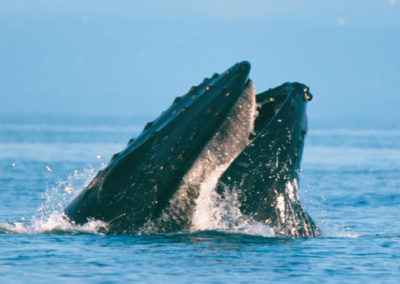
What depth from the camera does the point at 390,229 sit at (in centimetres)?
1348

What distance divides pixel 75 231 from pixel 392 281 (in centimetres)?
344

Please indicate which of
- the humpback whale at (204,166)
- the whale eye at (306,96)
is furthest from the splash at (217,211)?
the whale eye at (306,96)

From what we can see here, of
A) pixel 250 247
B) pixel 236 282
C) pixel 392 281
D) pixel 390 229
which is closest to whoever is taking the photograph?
pixel 236 282

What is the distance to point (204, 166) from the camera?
26.9ft

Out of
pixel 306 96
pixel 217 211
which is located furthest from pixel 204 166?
pixel 306 96

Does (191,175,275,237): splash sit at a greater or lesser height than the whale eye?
lesser

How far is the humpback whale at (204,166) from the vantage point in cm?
812

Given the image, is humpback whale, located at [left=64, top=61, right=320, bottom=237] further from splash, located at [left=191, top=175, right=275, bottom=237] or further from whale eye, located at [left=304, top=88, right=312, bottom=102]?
whale eye, located at [left=304, top=88, right=312, bottom=102]

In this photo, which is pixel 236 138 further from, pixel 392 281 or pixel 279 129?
pixel 392 281

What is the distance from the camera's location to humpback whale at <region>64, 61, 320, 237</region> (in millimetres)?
8125

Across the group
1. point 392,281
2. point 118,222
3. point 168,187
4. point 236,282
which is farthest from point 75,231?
point 392,281

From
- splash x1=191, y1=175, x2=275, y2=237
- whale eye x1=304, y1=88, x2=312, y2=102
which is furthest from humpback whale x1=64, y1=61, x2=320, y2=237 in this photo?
whale eye x1=304, y1=88, x2=312, y2=102

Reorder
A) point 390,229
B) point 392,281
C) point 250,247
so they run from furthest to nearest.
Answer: point 390,229, point 250,247, point 392,281

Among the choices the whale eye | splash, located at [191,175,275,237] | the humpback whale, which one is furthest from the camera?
the whale eye
